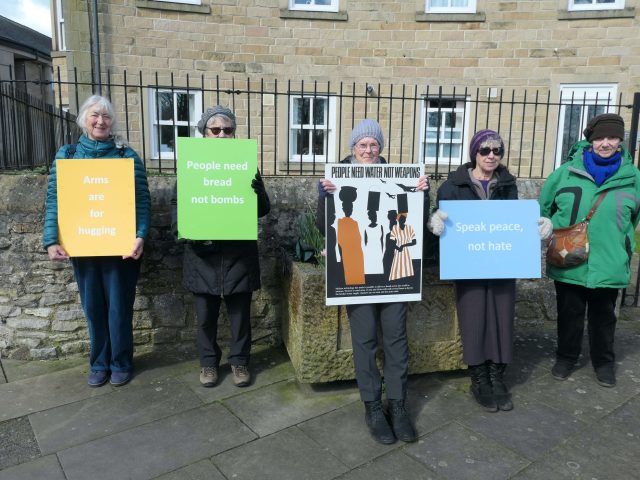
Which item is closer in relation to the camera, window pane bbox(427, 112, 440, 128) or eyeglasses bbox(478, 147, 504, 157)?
eyeglasses bbox(478, 147, 504, 157)

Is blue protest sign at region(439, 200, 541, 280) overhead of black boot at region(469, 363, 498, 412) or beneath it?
overhead

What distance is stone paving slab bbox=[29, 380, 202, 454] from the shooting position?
292cm

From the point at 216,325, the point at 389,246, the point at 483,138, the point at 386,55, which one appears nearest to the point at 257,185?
the point at 389,246

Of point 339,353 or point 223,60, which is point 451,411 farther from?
point 223,60

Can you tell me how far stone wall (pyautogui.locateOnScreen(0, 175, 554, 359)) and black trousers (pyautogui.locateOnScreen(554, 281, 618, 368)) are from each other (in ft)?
6.90

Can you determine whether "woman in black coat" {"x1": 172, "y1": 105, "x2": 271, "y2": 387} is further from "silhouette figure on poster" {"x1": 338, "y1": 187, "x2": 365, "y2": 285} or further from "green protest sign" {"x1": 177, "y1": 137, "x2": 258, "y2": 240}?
"silhouette figure on poster" {"x1": 338, "y1": 187, "x2": 365, "y2": 285}

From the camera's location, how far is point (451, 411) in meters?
3.21

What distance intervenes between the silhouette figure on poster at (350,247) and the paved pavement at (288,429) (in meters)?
0.91

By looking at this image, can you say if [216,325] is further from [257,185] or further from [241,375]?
[257,185]

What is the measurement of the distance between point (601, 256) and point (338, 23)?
8.51 meters

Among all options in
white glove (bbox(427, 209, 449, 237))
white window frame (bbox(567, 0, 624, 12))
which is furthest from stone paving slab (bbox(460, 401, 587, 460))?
white window frame (bbox(567, 0, 624, 12))

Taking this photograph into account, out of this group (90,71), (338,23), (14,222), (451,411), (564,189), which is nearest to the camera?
(451,411)

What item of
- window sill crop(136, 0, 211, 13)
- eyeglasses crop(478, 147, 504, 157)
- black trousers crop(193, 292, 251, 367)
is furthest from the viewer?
window sill crop(136, 0, 211, 13)

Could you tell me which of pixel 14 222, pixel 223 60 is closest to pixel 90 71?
pixel 223 60
